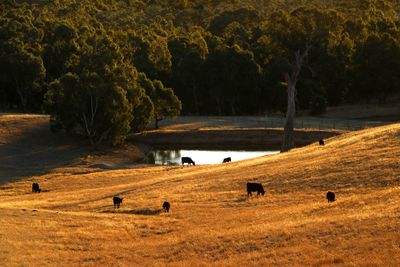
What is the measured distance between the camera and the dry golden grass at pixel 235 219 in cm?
2625

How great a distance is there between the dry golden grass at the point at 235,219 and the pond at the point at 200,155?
31797 mm

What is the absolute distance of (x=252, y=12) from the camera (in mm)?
179625

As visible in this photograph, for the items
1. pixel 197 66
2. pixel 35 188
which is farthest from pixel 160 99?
pixel 35 188

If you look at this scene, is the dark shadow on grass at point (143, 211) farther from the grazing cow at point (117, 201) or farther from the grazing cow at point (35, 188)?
the grazing cow at point (35, 188)

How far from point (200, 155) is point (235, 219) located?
56702 mm

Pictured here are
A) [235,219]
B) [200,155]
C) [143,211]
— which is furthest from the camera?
[200,155]

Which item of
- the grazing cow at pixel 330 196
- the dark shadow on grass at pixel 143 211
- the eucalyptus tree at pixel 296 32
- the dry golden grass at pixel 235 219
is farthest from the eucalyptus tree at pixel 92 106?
the grazing cow at pixel 330 196

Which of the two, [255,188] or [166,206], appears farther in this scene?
[255,188]

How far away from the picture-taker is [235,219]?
3397cm

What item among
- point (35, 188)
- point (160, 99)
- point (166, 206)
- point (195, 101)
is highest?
point (160, 99)

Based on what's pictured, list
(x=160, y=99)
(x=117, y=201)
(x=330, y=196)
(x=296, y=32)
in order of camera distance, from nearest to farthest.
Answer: (x=330, y=196)
(x=117, y=201)
(x=296, y=32)
(x=160, y=99)

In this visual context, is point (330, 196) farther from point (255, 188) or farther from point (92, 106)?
point (92, 106)

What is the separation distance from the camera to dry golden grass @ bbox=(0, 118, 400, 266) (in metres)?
26.2

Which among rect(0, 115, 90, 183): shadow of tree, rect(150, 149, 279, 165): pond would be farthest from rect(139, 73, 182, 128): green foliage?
rect(0, 115, 90, 183): shadow of tree
